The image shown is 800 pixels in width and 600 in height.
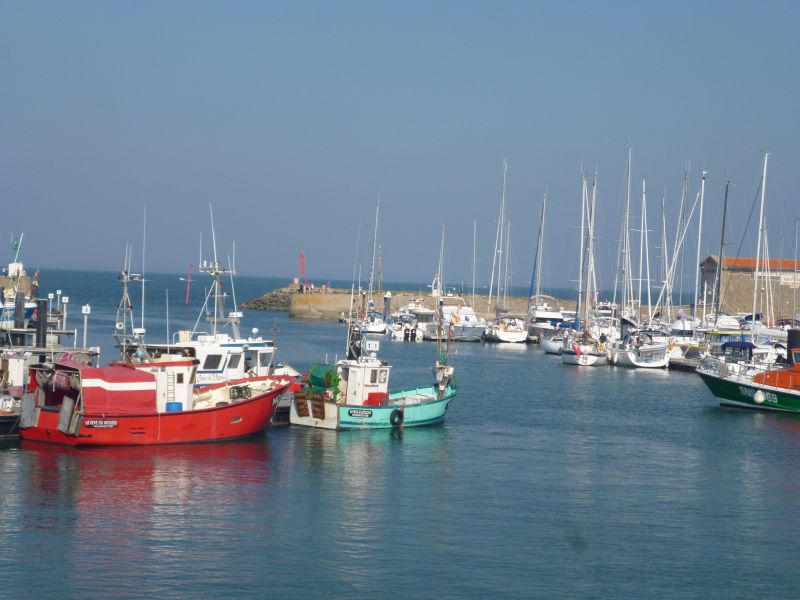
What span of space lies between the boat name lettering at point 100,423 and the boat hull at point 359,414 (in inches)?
307

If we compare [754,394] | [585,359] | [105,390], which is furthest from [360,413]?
[585,359]

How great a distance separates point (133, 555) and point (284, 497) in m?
6.48

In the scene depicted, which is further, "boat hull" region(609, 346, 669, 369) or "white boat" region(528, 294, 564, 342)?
"white boat" region(528, 294, 564, 342)

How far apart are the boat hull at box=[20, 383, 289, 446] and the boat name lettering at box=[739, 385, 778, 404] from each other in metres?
24.2

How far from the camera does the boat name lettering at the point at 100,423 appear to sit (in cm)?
3412

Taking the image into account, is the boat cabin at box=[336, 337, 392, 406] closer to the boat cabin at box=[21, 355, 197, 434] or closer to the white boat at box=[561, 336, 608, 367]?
the boat cabin at box=[21, 355, 197, 434]

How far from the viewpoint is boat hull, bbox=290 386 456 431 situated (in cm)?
3959

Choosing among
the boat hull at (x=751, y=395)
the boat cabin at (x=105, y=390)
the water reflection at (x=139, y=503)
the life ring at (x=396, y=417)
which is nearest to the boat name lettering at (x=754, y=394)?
the boat hull at (x=751, y=395)

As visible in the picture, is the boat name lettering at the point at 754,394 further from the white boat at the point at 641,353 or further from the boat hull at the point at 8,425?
the boat hull at the point at 8,425

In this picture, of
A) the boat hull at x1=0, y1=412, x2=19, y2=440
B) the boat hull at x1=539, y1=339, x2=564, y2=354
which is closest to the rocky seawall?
the boat hull at x1=539, y1=339, x2=564, y2=354

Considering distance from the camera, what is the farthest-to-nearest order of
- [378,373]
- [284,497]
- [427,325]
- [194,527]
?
1. [427,325]
2. [378,373]
3. [284,497]
4. [194,527]

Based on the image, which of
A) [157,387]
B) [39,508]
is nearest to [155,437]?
[157,387]

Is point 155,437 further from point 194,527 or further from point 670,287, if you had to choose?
point 670,287

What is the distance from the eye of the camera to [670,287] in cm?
9356
